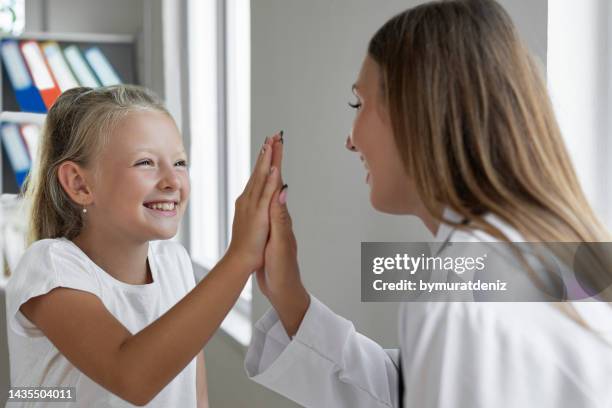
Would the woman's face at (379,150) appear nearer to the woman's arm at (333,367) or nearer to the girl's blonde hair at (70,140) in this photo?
the woman's arm at (333,367)

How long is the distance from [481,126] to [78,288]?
0.46 m

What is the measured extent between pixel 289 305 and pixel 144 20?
69.1 inches

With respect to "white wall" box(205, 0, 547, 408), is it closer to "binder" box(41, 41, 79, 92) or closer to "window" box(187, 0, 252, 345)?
"window" box(187, 0, 252, 345)

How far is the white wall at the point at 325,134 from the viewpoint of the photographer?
888mm

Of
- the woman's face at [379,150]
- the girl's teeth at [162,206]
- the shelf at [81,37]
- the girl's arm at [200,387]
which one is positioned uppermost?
the shelf at [81,37]

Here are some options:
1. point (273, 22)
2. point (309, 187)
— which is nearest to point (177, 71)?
point (273, 22)

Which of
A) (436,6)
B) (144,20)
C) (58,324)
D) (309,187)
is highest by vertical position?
(144,20)

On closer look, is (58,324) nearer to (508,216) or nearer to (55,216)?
(55,216)

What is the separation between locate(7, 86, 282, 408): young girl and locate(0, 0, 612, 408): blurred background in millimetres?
200

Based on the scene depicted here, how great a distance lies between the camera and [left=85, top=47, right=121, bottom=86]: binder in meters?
2.23

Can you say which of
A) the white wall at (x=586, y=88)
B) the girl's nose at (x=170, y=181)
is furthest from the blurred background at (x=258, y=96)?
the girl's nose at (x=170, y=181)

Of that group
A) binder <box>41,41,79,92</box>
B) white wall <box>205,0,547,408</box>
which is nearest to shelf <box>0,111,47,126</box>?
binder <box>41,41,79,92</box>

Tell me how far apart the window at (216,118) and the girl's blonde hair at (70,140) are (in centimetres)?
82

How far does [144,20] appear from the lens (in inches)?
88.0
